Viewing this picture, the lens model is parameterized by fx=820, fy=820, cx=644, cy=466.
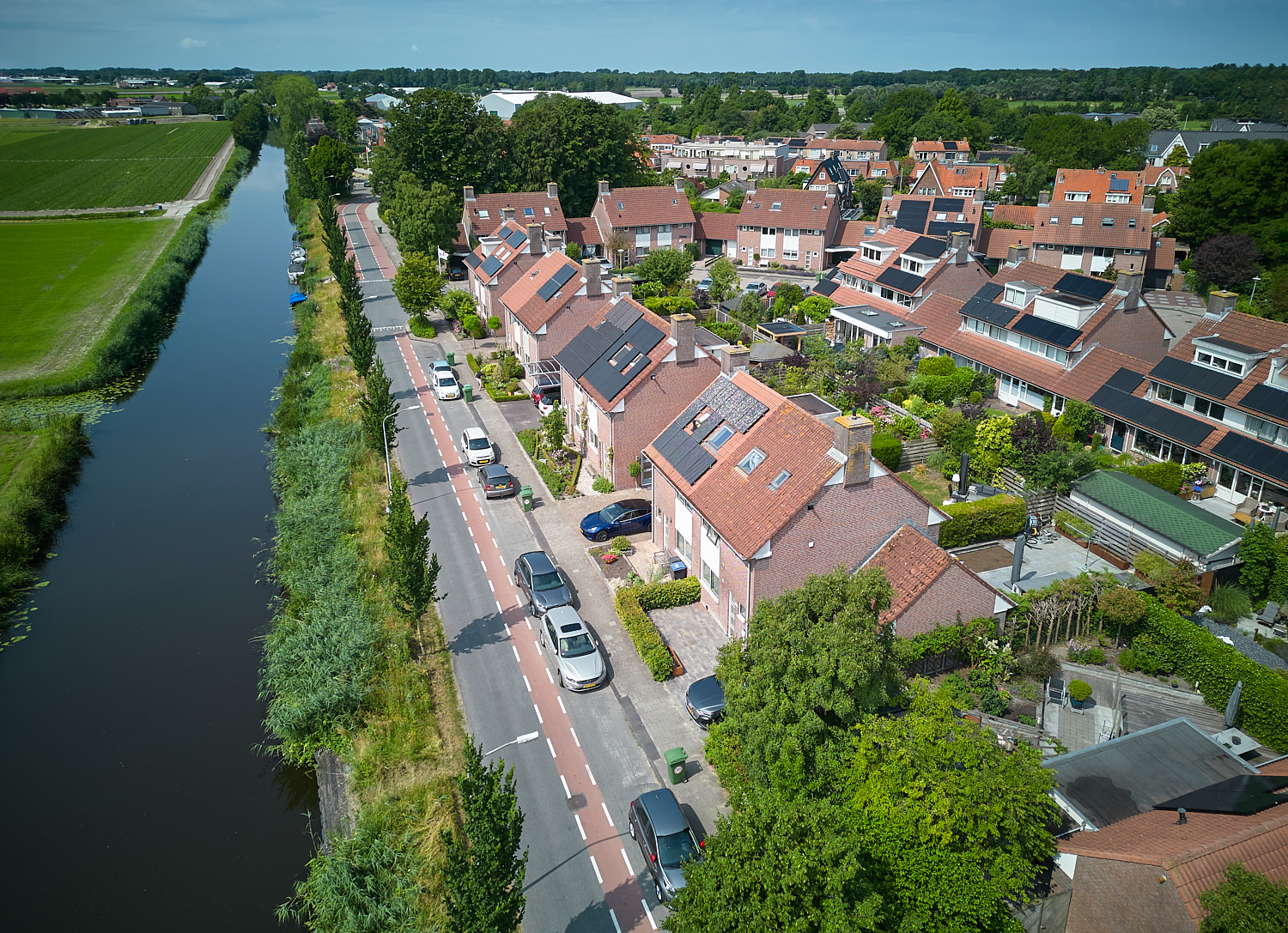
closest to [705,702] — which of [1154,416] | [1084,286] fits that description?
[1154,416]

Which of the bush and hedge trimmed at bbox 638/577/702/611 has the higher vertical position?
the bush

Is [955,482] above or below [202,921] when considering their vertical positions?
above

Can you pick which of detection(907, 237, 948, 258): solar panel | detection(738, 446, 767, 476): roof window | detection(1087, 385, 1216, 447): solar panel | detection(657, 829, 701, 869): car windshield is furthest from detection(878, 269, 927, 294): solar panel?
detection(657, 829, 701, 869): car windshield

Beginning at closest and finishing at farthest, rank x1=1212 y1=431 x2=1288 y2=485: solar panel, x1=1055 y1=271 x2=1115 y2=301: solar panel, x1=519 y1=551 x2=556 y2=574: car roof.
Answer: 1. x1=519 y1=551 x2=556 y2=574: car roof
2. x1=1212 y1=431 x2=1288 y2=485: solar panel
3. x1=1055 y1=271 x2=1115 y2=301: solar panel

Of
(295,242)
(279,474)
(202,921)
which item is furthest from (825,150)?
(202,921)

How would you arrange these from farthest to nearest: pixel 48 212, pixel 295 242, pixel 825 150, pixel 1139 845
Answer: pixel 825 150
pixel 48 212
pixel 295 242
pixel 1139 845

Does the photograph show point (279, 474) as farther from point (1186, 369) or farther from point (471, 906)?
point (1186, 369)

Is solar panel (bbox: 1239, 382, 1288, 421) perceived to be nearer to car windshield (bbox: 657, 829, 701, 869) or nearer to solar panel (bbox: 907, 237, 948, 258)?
solar panel (bbox: 907, 237, 948, 258)
